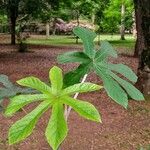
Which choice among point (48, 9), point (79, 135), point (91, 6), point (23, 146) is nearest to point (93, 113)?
point (23, 146)

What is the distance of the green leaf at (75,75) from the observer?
1166 mm

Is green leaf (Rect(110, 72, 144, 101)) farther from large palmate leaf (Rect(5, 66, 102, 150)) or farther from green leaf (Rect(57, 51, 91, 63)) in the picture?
large palmate leaf (Rect(5, 66, 102, 150))

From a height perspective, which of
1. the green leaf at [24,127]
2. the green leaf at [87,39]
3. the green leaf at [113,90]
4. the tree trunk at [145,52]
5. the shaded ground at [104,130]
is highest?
A: the green leaf at [87,39]

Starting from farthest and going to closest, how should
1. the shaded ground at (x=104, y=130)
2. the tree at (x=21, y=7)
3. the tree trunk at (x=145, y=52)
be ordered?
the tree at (x=21, y=7) < the tree trunk at (x=145, y=52) < the shaded ground at (x=104, y=130)

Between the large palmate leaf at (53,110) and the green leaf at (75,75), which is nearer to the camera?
the large palmate leaf at (53,110)

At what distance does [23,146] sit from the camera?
541 centimetres

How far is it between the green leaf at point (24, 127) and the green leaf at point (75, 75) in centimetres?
30

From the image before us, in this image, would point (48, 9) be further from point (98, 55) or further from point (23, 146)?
point (98, 55)

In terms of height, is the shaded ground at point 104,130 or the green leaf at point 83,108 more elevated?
the green leaf at point 83,108

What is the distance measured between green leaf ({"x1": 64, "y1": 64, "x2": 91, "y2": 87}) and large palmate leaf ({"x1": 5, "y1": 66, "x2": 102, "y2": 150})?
0.27 metres

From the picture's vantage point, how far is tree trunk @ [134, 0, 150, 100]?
7.61 metres

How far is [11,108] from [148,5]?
6.98 metres

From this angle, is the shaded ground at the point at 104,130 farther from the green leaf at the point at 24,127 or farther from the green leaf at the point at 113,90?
the green leaf at the point at 24,127

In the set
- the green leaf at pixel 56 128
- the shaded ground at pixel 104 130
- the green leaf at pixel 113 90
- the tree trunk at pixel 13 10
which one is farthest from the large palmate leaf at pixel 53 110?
the tree trunk at pixel 13 10
